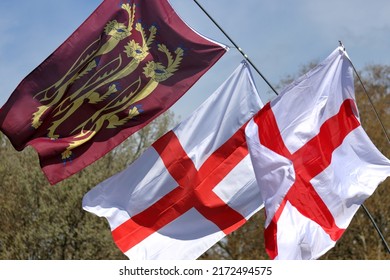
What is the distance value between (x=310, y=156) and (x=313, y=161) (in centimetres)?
6

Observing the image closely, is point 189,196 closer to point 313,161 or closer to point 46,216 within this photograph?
point 313,161

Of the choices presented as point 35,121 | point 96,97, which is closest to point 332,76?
point 96,97

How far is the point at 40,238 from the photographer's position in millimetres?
26609

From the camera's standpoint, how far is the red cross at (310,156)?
8094 mm

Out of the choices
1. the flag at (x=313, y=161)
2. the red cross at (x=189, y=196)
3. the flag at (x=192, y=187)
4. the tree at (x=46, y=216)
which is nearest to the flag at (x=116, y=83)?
the flag at (x=192, y=187)

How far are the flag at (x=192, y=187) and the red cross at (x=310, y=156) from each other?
2.47ft

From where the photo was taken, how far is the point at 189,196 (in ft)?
30.1

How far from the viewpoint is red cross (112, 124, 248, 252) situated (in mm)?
9125

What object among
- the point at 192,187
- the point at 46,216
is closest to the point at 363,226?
the point at 46,216

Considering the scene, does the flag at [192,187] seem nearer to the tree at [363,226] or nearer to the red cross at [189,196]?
the red cross at [189,196]

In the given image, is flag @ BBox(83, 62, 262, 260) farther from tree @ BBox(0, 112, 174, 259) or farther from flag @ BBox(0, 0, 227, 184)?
tree @ BBox(0, 112, 174, 259)

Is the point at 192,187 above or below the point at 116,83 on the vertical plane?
below

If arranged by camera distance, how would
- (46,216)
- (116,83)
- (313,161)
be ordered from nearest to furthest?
(313,161) < (116,83) < (46,216)
